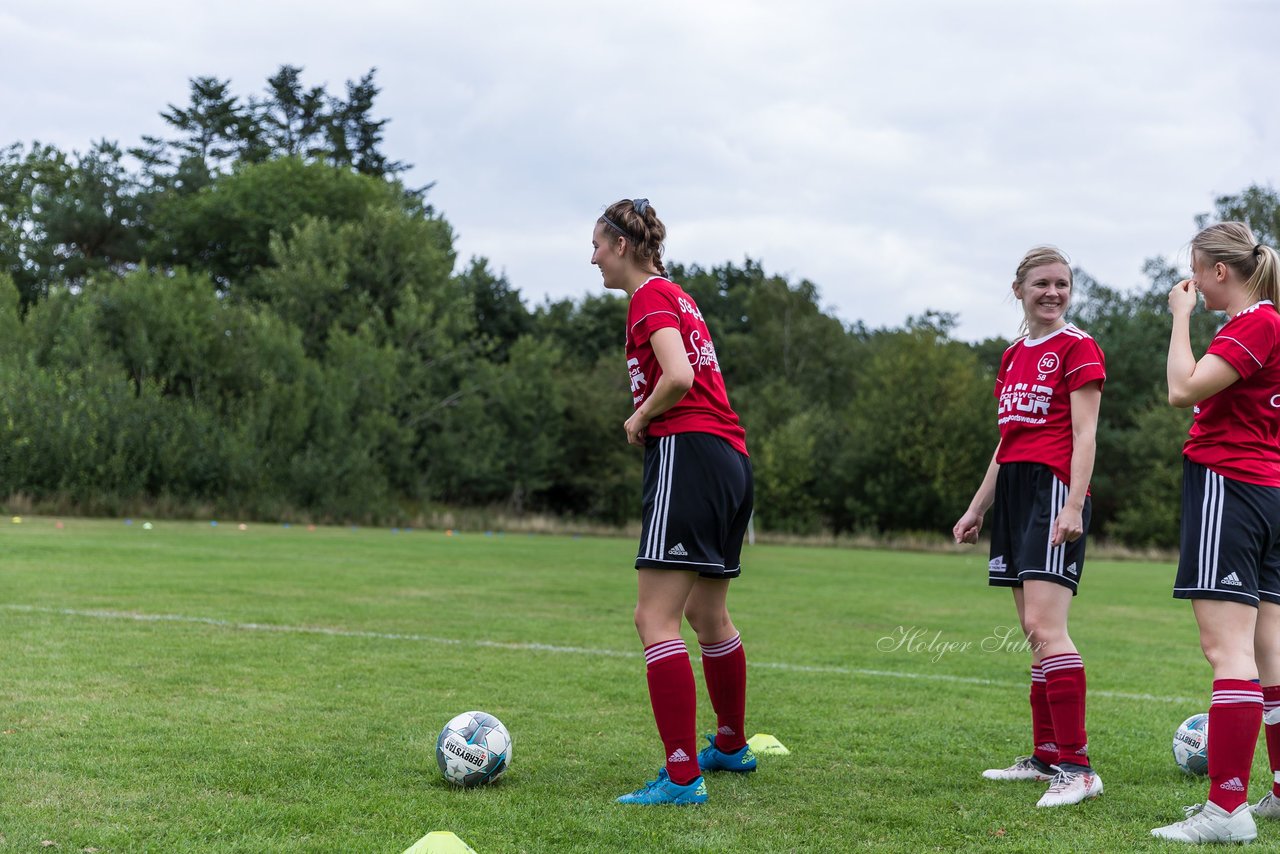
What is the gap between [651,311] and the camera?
14.5 feet

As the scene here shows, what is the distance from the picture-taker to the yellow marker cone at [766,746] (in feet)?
17.2

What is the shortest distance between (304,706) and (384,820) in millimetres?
2215

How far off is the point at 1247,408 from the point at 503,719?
147 inches

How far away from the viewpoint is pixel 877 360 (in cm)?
4878

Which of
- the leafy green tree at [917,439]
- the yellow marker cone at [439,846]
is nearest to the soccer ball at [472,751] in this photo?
the yellow marker cone at [439,846]

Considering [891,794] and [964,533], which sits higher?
[964,533]

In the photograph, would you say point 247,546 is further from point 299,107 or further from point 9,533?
point 299,107

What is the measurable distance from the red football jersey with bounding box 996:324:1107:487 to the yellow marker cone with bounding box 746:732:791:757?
1660mm

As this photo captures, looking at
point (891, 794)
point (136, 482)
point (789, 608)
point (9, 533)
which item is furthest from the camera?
point (136, 482)

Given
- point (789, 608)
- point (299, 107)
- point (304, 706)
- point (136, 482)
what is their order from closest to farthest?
point (304, 706) → point (789, 608) → point (136, 482) → point (299, 107)

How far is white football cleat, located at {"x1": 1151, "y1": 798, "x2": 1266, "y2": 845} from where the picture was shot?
3.84m

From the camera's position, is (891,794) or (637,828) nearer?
(637,828)

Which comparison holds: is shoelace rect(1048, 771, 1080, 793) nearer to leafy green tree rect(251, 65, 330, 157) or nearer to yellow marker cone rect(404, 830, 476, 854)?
yellow marker cone rect(404, 830, 476, 854)

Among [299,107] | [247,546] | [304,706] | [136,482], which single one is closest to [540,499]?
[136,482]
